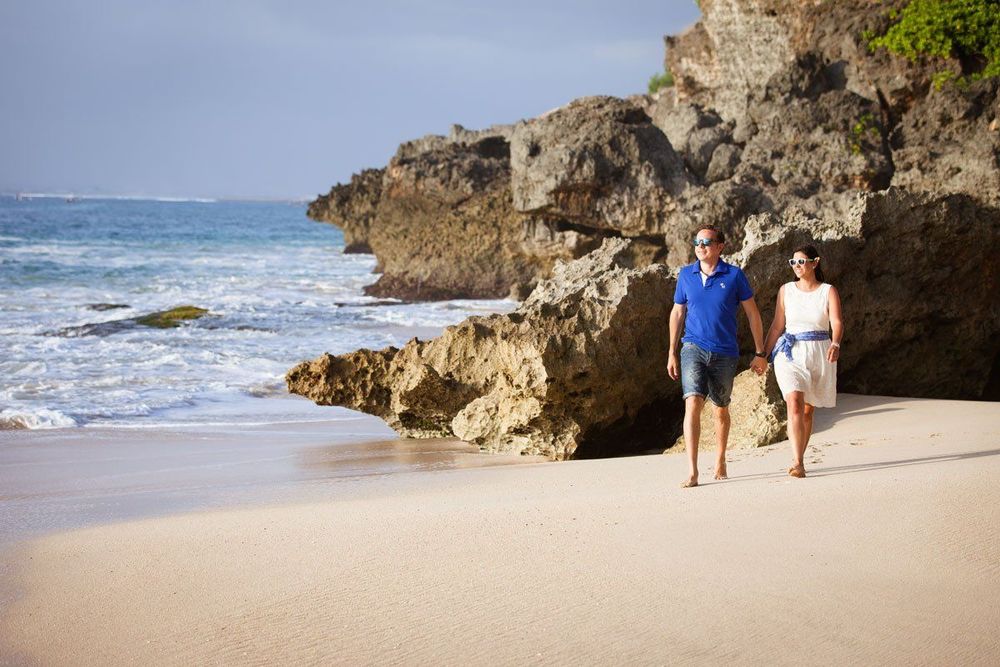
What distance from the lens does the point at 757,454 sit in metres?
6.52

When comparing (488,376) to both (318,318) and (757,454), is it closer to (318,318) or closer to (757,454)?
(757,454)

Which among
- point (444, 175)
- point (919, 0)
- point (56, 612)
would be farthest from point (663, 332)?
point (444, 175)

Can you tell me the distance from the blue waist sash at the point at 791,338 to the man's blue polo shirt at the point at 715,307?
0.90 feet

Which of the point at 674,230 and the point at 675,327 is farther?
the point at 674,230

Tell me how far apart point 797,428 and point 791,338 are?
0.60 metres

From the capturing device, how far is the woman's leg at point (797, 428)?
557cm

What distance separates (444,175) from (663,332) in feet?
56.1

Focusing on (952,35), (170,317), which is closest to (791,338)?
(952,35)

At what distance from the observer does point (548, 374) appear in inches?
281

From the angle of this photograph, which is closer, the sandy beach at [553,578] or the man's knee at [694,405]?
the sandy beach at [553,578]

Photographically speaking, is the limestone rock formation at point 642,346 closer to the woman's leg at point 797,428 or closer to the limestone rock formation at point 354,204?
the woman's leg at point 797,428

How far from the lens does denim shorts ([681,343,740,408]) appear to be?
5.86 m

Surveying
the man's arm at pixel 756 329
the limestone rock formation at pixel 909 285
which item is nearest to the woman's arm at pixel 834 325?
the man's arm at pixel 756 329

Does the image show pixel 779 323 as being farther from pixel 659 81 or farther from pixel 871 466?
pixel 659 81
